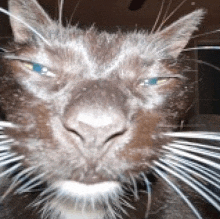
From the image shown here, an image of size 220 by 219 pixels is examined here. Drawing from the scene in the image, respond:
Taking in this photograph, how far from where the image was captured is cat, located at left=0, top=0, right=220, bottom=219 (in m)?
0.43

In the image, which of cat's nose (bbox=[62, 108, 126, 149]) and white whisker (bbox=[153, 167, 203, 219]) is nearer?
cat's nose (bbox=[62, 108, 126, 149])

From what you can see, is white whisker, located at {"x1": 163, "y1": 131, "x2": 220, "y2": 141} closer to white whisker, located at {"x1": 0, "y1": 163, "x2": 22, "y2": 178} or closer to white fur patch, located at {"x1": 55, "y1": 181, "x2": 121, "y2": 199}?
white fur patch, located at {"x1": 55, "y1": 181, "x2": 121, "y2": 199}

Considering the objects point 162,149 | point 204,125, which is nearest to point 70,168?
point 162,149

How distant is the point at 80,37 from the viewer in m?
0.54

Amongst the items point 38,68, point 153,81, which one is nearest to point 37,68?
point 38,68

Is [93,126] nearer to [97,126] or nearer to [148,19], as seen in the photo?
[97,126]

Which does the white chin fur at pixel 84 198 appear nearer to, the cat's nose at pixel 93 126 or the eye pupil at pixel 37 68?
the cat's nose at pixel 93 126

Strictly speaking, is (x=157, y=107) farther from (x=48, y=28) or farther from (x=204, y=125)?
(x=48, y=28)

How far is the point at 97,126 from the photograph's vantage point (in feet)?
1.33

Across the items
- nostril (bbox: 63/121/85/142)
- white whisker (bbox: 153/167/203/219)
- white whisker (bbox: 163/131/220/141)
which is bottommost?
white whisker (bbox: 153/167/203/219)

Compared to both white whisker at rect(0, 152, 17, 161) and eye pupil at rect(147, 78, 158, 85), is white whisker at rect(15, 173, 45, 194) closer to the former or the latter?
white whisker at rect(0, 152, 17, 161)

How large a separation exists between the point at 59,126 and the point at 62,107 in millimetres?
29

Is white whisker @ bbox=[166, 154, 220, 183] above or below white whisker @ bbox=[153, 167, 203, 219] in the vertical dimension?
above

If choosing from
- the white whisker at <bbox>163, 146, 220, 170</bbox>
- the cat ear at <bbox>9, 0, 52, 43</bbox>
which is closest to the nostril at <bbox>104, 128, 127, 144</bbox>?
the white whisker at <bbox>163, 146, 220, 170</bbox>
